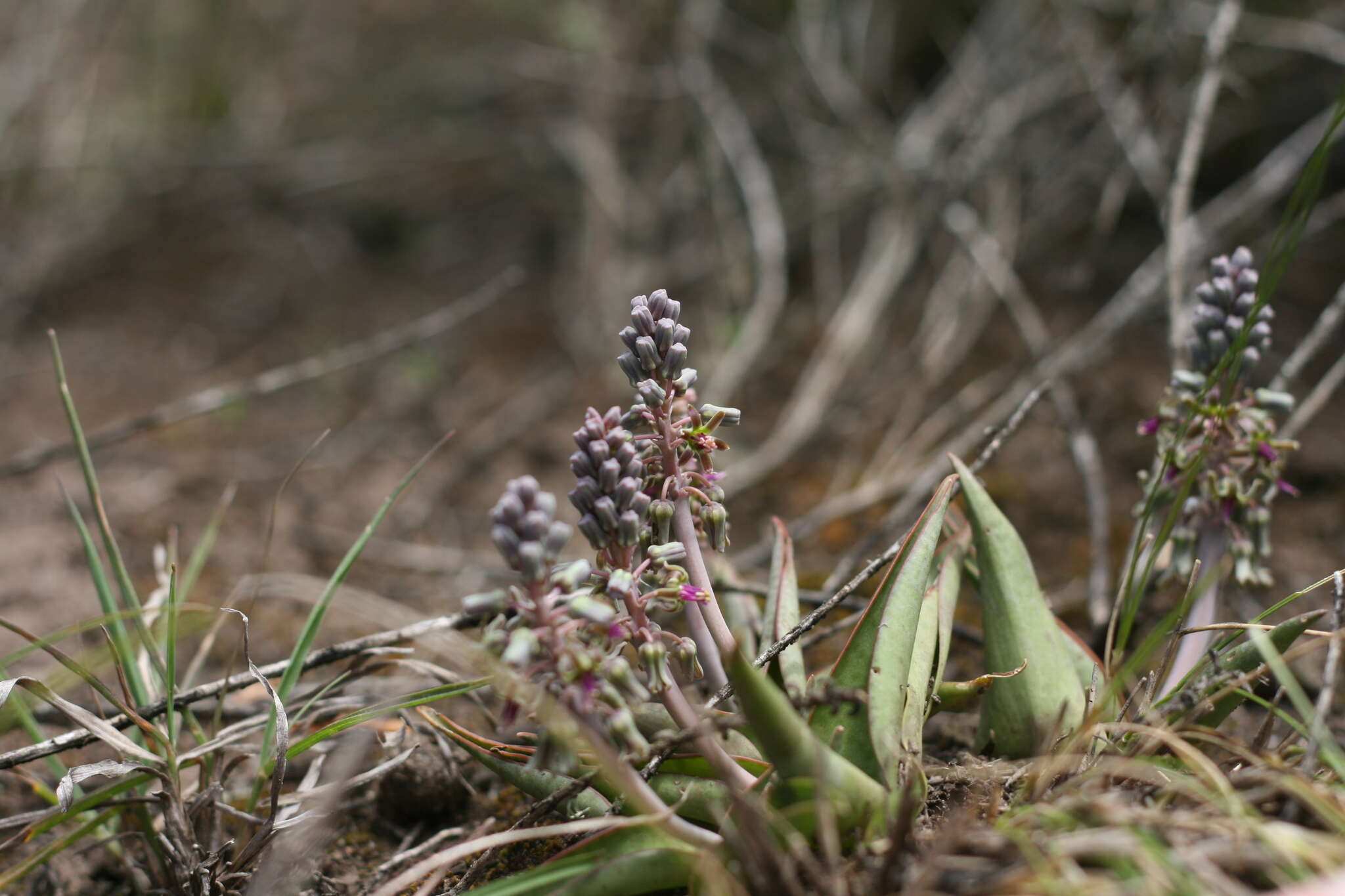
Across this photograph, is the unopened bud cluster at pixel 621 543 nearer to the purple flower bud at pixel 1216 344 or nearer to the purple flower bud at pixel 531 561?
the purple flower bud at pixel 531 561

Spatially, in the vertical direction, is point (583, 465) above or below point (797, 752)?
above

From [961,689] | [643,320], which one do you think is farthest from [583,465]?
[961,689]

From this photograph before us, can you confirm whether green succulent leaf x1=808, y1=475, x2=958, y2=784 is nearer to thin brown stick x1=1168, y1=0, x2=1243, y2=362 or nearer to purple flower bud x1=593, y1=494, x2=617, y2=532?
purple flower bud x1=593, y1=494, x2=617, y2=532

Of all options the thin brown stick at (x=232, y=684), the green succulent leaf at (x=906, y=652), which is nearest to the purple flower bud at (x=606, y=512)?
the thin brown stick at (x=232, y=684)

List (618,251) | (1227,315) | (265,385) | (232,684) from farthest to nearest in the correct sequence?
(618,251), (265,385), (232,684), (1227,315)

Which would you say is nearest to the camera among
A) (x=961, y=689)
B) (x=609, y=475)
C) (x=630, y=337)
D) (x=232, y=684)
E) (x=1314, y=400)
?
(x=609, y=475)

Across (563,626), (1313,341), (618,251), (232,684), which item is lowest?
(232,684)

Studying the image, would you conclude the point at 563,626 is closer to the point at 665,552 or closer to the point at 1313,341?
the point at 665,552
